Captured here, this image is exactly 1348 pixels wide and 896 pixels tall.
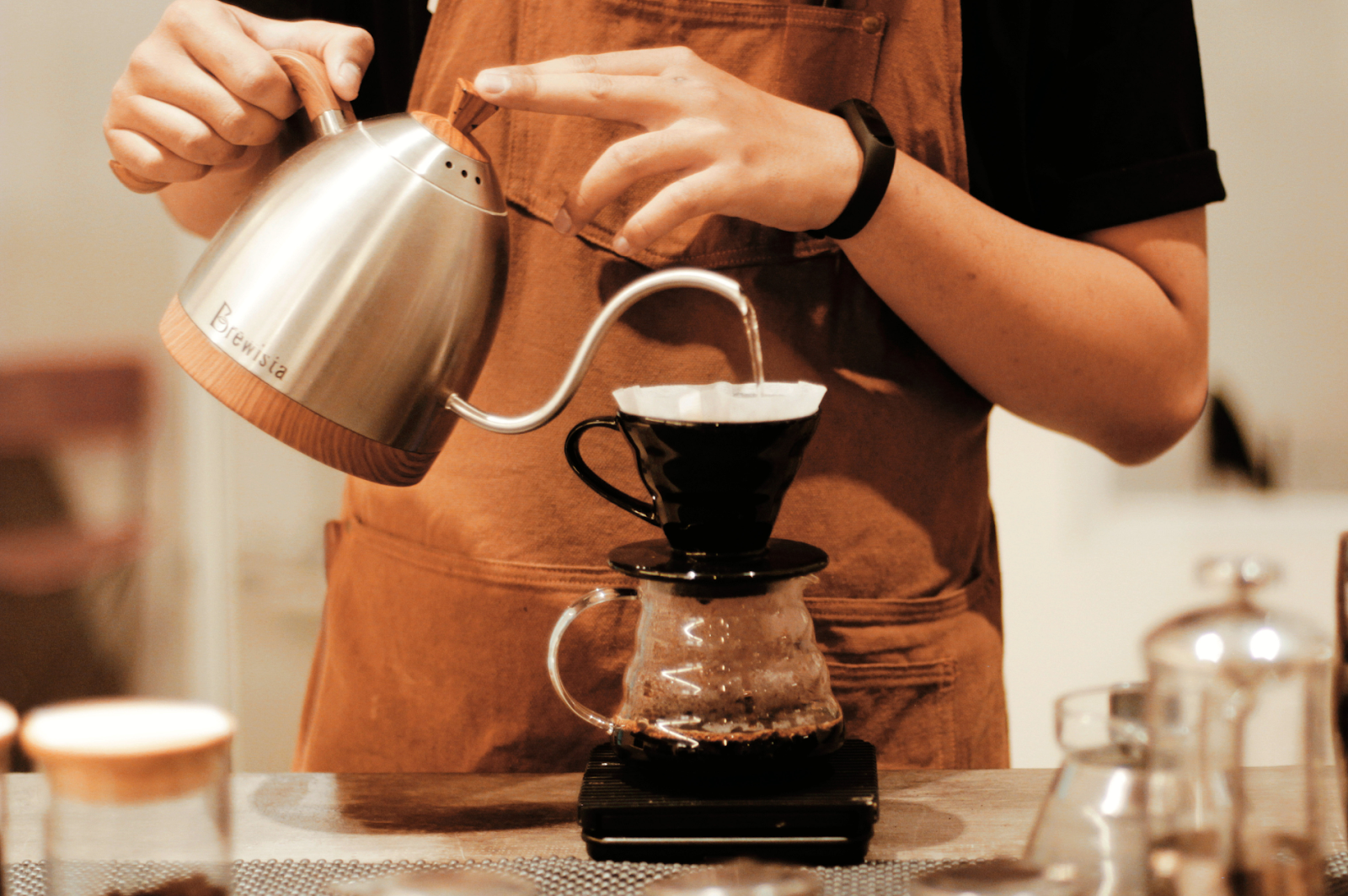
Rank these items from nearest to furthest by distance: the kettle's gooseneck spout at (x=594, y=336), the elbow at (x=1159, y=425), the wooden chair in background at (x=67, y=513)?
the kettle's gooseneck spout at (x=594, y=336)
the elbow at (x=1159, y=425)
the wooden chair in background at (x=67, y=513)

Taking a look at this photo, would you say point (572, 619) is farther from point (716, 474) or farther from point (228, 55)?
point (228, 55)

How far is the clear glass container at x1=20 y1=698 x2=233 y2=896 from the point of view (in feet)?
1.49

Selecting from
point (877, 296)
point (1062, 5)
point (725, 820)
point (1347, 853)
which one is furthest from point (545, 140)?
point (1347, 853)

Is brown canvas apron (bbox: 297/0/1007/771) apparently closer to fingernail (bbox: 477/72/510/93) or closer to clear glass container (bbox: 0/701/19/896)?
fingernail (bbox: 477/72/510/93)

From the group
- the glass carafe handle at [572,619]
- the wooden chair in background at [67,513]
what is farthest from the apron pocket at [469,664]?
the wooden chair in background at [67,513]

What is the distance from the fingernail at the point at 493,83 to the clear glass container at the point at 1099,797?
0.47 meters

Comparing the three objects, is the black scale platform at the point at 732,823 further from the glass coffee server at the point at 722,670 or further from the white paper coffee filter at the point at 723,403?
the white paper coffee filter at the point at 723,403

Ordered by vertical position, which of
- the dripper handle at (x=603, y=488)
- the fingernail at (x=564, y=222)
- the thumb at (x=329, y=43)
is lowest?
the dripper handle at (x=603, y=488)

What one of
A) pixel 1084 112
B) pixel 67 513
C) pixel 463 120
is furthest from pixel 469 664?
pixel 67 513

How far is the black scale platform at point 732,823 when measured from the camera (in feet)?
2.20

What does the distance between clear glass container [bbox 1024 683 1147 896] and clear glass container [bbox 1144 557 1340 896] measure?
31mm

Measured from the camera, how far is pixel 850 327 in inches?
37.2

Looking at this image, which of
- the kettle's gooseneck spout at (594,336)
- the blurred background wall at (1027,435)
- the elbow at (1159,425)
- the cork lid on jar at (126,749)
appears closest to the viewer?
the cork lid on jar at (126,749)

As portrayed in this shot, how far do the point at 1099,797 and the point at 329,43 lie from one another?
0.67 m
